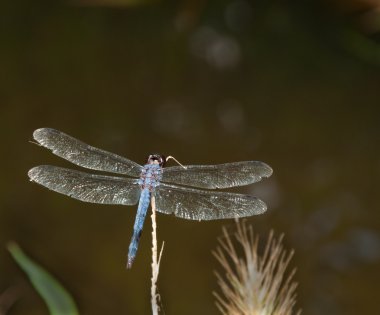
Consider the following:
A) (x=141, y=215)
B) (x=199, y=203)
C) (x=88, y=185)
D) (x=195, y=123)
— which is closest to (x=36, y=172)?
(x=88, y=185)

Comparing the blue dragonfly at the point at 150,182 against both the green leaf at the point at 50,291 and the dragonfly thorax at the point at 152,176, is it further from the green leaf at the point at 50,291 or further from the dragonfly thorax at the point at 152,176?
the green leaf at the point at 50,291

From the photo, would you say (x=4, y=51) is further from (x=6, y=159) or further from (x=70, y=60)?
(x=6, y=159)

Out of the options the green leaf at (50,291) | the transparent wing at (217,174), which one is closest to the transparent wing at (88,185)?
the transparent wing at (217,174)

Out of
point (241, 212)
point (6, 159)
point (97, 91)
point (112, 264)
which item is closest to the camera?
point (241, 212)

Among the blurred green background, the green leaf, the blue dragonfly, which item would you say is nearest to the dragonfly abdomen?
the blue dragonfly

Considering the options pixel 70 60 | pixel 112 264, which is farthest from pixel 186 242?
pixel 70 60

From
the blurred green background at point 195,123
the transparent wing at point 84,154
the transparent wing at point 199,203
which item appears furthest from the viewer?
the blurred green background at point 195,123
